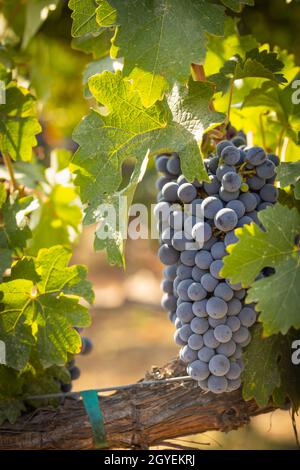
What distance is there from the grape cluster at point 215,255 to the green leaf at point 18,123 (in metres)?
0.41

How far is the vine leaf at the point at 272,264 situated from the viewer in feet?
3.19

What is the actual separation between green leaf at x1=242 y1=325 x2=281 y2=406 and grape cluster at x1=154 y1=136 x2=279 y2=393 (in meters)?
0.02

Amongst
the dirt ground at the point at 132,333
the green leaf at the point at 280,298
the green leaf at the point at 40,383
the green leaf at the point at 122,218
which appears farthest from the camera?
the dirt ground at the point at 132,333

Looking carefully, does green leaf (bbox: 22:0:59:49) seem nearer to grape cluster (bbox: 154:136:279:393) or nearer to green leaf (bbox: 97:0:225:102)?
green leaf (bbox: 97:0:225:102)

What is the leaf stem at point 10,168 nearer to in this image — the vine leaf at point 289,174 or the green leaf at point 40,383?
the green leaf at point 40,383

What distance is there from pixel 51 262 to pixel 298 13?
1.00 meters

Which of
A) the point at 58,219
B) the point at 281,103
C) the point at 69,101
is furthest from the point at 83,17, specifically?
the point at 69,101

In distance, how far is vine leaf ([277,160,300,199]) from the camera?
1050 millimetres

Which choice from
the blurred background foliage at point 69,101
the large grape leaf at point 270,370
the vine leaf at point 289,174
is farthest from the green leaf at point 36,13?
the large grape leaf at point 270,370

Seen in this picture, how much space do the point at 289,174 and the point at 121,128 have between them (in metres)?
0.31
